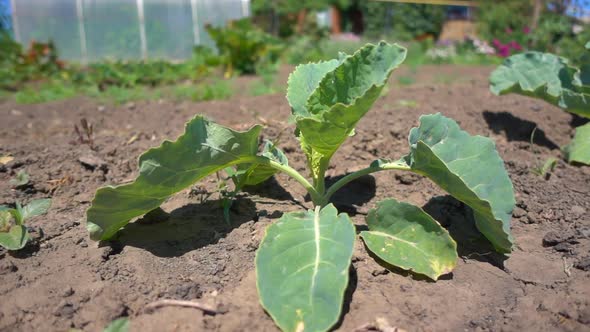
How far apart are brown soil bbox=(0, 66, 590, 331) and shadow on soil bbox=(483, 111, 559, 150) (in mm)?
17

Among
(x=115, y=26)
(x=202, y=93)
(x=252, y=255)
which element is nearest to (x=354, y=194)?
(x=252, y=255)

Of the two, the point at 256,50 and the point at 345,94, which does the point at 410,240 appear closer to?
the point at 345,94

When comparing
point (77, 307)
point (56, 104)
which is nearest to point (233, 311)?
point (77, 307)

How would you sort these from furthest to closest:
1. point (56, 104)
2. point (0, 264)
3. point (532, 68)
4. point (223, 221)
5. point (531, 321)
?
point (56, 104) < point (532, 68) < point (223, 221) < point (0, 264) < point (531, 321)

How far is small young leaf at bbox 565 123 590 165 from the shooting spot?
3.01 meters

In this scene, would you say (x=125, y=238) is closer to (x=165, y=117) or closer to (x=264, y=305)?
(x=264, y=305)

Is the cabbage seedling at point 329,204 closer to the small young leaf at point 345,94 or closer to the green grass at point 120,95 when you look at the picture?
the small young leaf at point 345,94

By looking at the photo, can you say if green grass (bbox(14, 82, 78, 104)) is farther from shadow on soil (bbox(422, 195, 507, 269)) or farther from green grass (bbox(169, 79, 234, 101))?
shadow on soil (bbox(422, 195, 507, 269))

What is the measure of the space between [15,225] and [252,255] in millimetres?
977

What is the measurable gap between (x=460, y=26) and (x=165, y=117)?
62.4 feet

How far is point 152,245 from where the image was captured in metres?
2.06

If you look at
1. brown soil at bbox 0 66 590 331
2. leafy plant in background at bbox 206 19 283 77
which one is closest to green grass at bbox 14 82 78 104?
leafy plant in background at bbox 206 19 283 77

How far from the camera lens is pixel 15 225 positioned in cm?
203

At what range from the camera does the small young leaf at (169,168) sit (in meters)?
1.77
